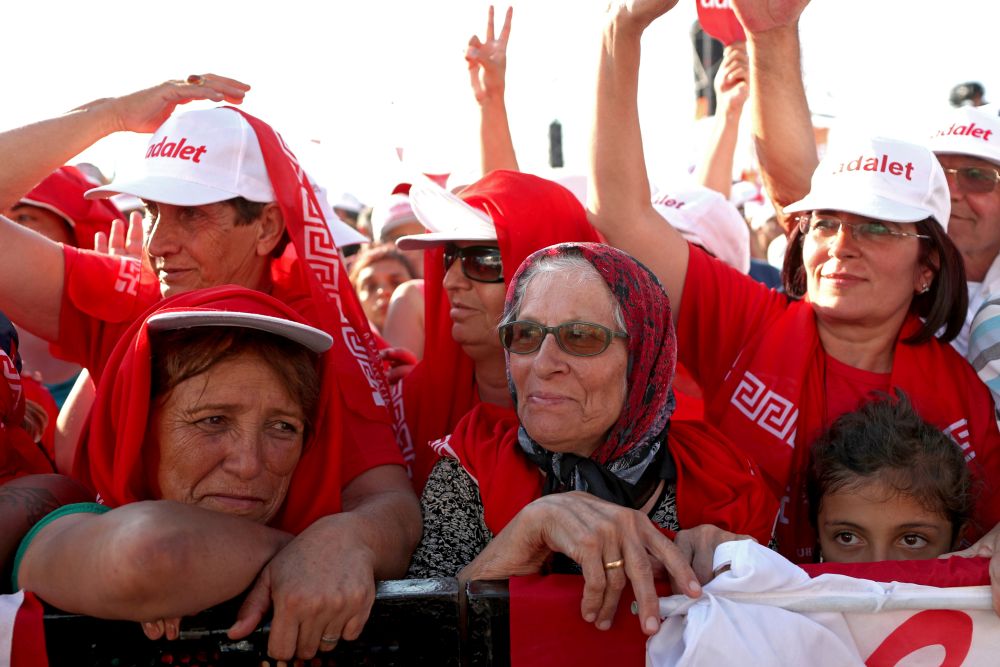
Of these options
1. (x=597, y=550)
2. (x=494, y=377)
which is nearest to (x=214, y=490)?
(x=597, y=550)

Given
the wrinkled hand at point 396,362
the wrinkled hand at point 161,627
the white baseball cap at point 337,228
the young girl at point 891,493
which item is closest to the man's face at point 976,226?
the young girl at point 891,493

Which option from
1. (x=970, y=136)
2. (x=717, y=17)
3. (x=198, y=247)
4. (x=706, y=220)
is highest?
(x=717, y=17)

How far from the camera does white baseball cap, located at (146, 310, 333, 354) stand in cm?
185

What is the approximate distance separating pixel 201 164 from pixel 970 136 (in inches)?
94.5

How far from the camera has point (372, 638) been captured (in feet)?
5.37

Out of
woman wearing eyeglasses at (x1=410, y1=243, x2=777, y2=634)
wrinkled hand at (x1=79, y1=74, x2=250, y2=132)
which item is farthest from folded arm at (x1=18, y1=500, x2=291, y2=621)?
wrinkled hand at (x1=79, y1=74, x2=250, y2=132)

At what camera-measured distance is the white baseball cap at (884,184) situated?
107 inches

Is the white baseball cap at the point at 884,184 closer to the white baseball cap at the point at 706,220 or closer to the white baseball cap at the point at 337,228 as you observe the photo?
the white baseball cap at the point at 706,220

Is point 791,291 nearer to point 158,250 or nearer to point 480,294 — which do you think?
point 480,294

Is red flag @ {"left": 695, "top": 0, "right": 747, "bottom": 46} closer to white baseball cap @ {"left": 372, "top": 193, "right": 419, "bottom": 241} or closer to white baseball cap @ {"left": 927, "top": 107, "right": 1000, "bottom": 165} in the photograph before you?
white baseball cap @ {"left": 927, "top": 107, "right": 1000, "bottom": 165}

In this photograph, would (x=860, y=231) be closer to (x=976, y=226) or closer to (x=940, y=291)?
(x=940, y=291)

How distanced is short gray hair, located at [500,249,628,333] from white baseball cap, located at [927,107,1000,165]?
1.65 metres

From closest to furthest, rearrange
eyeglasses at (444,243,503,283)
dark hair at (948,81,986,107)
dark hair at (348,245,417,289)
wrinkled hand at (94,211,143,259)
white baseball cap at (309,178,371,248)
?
eyeglasses at (444,243,503,283), white baseball cap at (309,178,371,248), wrinkled hand at (94,211,143,259), dark hair at (348,245,417,289), dark hair at (948,81,986,107)

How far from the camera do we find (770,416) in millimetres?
2650
